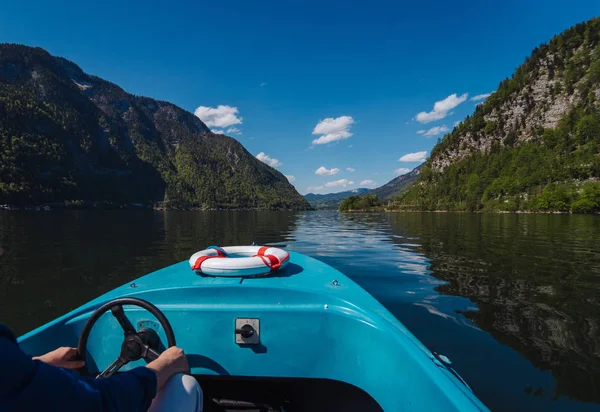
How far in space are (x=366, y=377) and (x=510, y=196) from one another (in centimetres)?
12565

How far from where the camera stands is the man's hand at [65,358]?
2227 mm

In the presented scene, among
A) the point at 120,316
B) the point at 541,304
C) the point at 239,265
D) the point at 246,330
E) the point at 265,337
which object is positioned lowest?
the point at 541,304

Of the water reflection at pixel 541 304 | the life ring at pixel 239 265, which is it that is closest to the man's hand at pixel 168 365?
the life ring at pixel 239 265

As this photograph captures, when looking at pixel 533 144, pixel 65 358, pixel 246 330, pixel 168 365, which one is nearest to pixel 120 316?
pixel 65 358

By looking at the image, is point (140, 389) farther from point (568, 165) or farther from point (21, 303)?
point (568, 165)

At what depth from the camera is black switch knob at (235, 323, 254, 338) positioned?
2936 millimetres

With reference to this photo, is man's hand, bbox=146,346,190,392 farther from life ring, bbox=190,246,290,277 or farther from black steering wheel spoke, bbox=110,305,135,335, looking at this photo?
life ring, bbox=190,246,290,277

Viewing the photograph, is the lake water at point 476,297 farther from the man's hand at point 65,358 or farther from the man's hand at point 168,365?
the man's hand at point 65,358

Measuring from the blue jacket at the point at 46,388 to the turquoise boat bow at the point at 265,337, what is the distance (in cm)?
159

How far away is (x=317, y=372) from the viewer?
3.02 metres

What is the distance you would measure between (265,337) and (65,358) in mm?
1688

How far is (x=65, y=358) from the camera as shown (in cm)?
227

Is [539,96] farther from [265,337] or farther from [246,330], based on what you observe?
[246,330]

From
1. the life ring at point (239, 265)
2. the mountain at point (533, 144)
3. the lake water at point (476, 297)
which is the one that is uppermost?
the mountain at point (533, 144)
